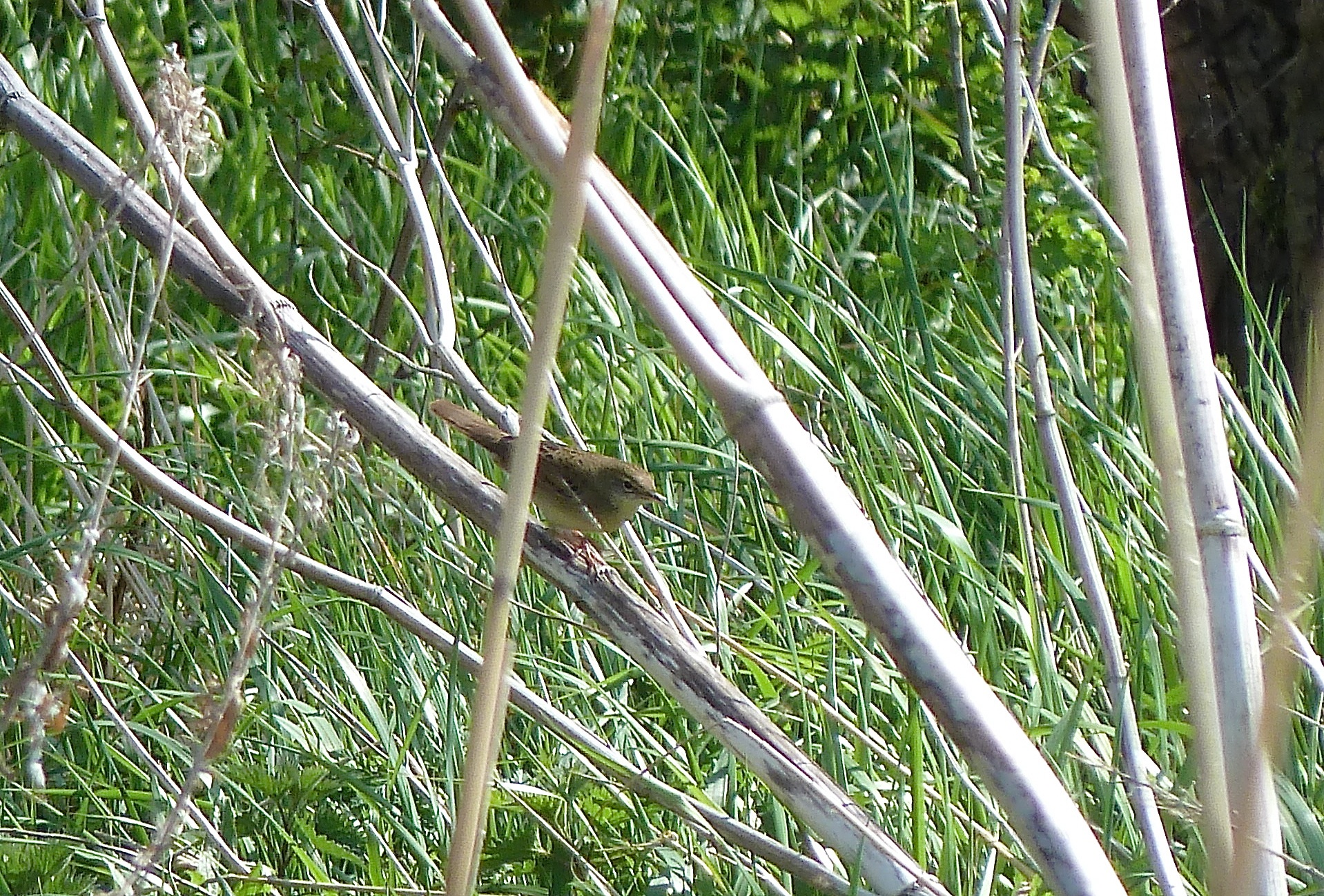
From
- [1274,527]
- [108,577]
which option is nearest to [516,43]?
[108,577]

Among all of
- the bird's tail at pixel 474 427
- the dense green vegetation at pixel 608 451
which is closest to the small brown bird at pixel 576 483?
the bird's tail at pixel 474 427

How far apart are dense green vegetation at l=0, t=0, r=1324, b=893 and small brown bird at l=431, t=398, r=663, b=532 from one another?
148 millimetres

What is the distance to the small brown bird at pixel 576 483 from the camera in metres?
2.15

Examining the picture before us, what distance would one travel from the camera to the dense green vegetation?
206 centimetres

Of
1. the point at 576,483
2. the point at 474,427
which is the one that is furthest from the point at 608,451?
the point at 474,427

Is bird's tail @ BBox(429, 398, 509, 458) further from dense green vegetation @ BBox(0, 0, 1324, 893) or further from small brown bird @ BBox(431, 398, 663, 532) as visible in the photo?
dense green vegetation @ BBox(0, 0, 1324, 893)

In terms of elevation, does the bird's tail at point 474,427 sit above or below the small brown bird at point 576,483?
above

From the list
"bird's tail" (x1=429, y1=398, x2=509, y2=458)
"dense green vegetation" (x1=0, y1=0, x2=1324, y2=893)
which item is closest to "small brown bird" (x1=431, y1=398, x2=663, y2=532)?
"bird's tail" (x1=429, y1=398, x2=509, y2=458)

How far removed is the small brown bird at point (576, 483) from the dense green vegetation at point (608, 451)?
0.48ft

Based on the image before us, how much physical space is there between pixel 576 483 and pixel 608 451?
701 mm

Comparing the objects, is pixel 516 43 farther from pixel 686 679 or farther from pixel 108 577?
pixel 686 679

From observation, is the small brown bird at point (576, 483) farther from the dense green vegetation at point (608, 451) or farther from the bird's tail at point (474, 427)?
the dense green vegetation at point (608, 451)

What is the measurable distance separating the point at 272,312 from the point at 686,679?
49cm

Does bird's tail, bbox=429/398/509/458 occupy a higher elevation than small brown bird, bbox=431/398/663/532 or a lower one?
higher
